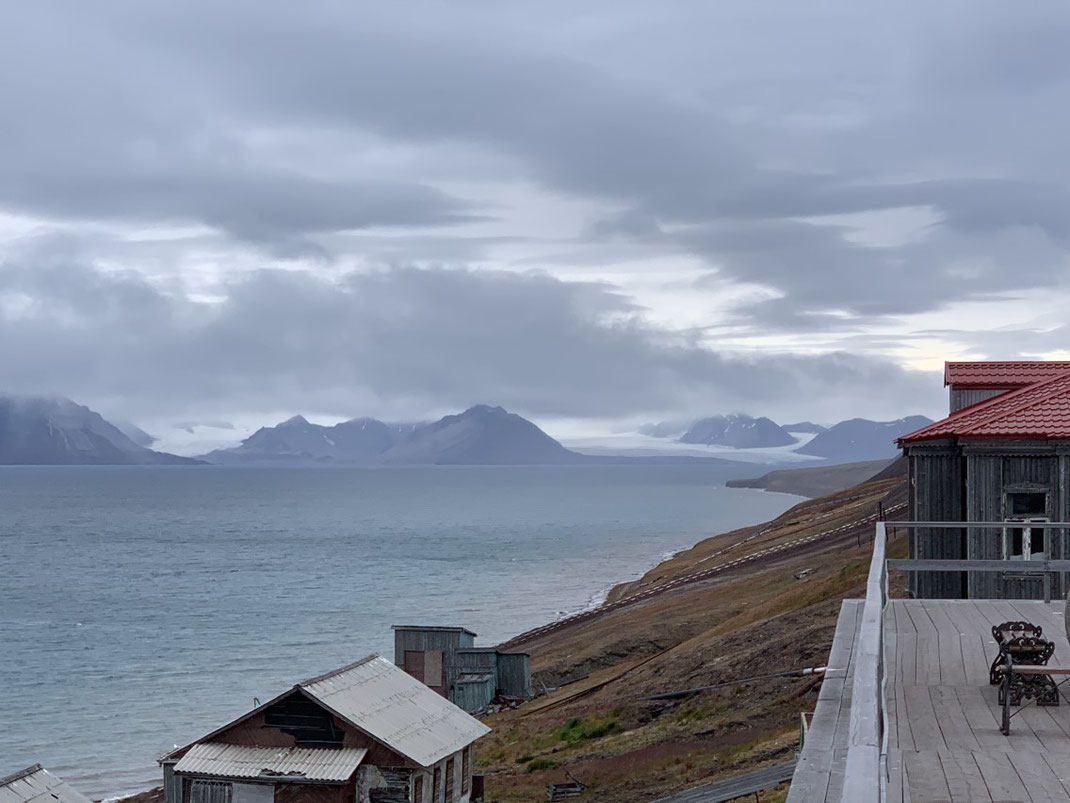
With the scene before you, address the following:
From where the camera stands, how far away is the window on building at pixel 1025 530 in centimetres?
2503

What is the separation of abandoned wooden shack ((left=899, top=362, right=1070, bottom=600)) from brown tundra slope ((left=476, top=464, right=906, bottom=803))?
153 inches

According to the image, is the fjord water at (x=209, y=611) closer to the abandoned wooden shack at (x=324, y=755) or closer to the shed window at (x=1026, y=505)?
the abandoned wooden shack at (x=324, y=755)

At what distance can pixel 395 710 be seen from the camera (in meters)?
28.2

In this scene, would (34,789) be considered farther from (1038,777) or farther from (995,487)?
(1038,777)

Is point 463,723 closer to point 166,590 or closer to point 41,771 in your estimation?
point 41,771

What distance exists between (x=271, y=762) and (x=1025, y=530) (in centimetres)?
1557

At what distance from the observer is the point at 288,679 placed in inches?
2606

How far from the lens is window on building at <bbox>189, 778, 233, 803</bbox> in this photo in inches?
1050

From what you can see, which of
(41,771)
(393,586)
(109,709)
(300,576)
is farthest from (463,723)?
(300,576)

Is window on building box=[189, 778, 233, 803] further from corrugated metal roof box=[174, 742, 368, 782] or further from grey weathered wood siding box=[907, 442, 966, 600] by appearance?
grey weathered wood siding box=[907, 442, 966, 600]

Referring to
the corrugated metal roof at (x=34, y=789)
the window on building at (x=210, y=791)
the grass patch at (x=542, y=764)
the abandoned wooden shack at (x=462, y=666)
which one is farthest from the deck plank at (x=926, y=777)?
the abandoned wooden shack at (x=462, y=666)

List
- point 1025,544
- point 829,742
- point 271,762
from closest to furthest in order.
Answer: point 829,742 → point 1025,544 → point 271,762

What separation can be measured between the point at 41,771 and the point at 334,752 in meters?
5.59

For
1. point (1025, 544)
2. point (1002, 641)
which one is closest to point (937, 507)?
point (1025, 544)
